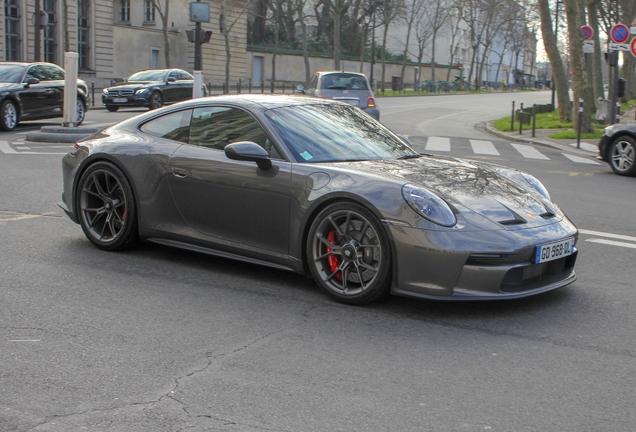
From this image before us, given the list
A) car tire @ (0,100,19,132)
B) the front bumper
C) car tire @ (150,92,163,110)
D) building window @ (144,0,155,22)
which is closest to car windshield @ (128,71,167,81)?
car tire @ (150,92,163,110)

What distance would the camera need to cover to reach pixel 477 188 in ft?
18.0

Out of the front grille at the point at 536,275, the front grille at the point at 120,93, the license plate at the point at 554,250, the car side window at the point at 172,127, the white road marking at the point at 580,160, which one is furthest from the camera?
the front grille at the point at 120,93

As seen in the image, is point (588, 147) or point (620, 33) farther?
point (620, 33)

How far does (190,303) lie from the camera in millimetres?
5250

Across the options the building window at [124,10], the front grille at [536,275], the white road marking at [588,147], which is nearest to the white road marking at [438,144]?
the white road marking at [588,147]

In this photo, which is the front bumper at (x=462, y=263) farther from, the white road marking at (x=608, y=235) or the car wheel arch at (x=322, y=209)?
the white road marking at (x=608, y=235)

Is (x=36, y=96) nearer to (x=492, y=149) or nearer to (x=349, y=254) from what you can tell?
(x=492, y=149)

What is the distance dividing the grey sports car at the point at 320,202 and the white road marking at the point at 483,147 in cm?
1243

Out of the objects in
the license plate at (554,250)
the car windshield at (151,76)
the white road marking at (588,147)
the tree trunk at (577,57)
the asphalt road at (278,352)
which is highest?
the tree trunk at (577,57)

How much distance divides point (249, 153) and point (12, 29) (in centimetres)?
4255

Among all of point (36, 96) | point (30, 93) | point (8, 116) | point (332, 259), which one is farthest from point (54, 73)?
point (332, 259)

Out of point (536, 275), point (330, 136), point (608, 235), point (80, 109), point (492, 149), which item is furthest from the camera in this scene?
point (80, 109)

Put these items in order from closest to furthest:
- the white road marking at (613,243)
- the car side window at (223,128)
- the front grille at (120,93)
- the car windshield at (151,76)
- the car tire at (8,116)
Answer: the car side window at (223,128)
the white road marking at (613,243)
the car tire at (8,116)
the front grille at (120,93)
the car windshield at (151,76)

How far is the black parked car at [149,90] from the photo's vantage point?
28.5 metres
